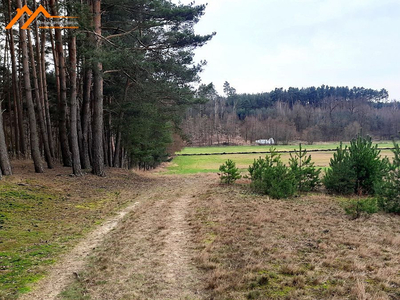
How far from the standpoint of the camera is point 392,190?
8.79 m

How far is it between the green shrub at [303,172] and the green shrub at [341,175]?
0.59m

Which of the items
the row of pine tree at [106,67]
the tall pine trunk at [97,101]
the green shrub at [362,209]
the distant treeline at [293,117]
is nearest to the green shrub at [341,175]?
the green shrub at [362,209]

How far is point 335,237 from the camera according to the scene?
18.0 feet

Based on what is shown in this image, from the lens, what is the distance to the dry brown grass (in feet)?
11.2

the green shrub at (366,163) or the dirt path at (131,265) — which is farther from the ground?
the green shrub at (366,163)

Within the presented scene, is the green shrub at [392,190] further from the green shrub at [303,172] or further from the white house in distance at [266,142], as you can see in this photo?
the white house in distance at [266,142]

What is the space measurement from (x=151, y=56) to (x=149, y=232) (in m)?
12.1

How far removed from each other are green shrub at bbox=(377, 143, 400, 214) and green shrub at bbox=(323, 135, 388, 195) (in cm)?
241

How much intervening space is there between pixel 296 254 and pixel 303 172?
8.26m

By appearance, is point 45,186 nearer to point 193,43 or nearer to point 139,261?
point 139,261

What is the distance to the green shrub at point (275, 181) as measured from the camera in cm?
1073

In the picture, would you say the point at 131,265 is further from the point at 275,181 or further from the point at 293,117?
the point at 293,117

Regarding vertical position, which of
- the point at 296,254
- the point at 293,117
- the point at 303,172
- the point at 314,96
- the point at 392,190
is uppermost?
the point at 314,96

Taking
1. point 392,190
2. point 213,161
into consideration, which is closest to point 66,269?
point 392,190
